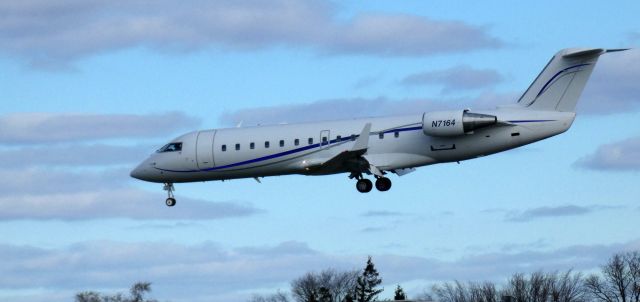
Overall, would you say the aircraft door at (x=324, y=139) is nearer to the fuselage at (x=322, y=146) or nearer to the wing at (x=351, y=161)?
the fuselage at (x=322, y=146)

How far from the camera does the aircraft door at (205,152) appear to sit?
74.7 m

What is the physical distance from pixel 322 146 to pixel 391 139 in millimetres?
3010

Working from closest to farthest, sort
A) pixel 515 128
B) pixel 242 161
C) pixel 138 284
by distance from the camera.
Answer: pixel 515 128
pixel 242 161
pixel 138 284

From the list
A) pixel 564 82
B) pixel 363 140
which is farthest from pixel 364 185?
pixel 564 82

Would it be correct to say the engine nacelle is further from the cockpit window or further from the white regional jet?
the cockpit window

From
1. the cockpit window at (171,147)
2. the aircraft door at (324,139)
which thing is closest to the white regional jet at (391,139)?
the aircraft door at (324,139)

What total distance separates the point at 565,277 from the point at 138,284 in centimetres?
2510

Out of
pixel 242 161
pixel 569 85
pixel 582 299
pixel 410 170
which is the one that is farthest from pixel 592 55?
pixel 582 299

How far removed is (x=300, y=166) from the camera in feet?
238

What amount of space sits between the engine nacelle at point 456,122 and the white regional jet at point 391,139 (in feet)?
0.13

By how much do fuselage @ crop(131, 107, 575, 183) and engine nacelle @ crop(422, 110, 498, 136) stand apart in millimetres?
483

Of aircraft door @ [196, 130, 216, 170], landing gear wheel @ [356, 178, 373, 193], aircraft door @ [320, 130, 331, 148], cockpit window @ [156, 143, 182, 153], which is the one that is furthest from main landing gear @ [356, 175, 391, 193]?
cockpit window @ [156, 143, 182, 153]

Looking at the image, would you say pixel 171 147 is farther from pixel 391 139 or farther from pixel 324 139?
pixel 391 139

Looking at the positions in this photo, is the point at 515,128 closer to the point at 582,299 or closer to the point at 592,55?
the point at 592,55
